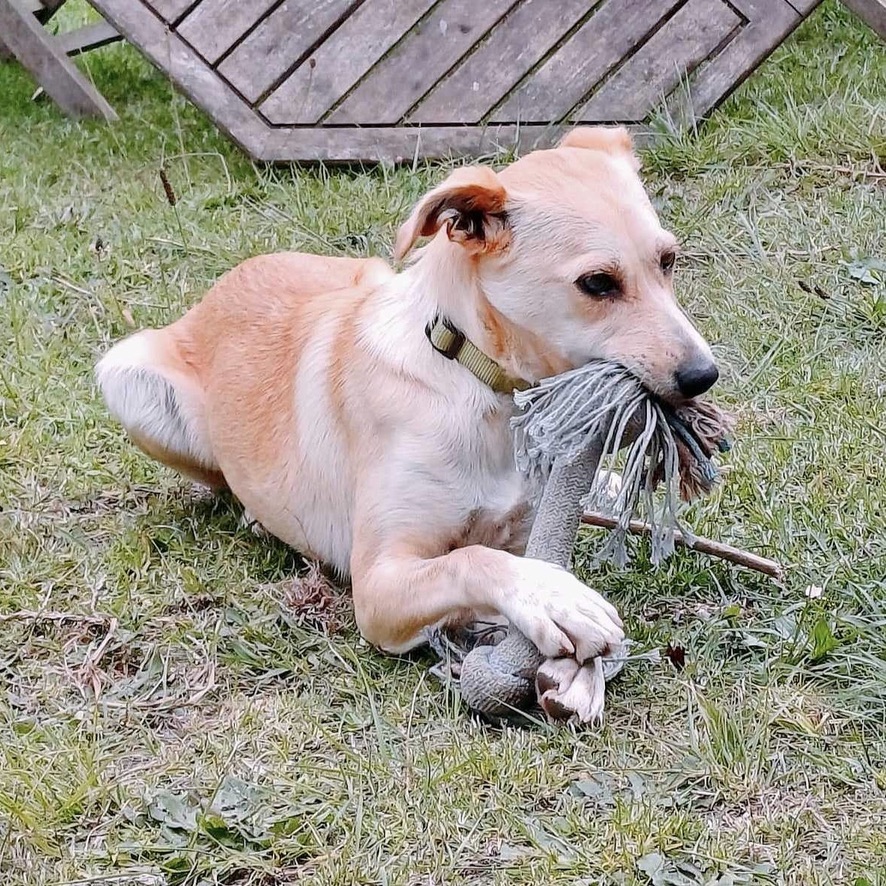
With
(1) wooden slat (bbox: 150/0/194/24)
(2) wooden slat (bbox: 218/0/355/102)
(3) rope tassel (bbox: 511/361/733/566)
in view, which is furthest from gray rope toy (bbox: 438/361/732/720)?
(1) wooden slat (bbox: 150/0/194/24)

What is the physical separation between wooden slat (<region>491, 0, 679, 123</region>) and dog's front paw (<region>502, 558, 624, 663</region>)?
11.4 ft

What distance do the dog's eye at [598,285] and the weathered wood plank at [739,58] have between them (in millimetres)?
3155

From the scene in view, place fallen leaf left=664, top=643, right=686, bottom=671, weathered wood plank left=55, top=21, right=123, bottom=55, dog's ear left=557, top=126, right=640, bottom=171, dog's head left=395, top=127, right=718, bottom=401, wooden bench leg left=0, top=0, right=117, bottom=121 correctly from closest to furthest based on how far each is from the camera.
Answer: dog's head left=395, top=127, right=718, bottom=401 < fallen leaf left=664, top=643, right=686, bottom=671 < dog's ear left=557, top=126, right=640, bottom=171 < wooden bench leg left=0, top=0, right=117, bottom=121 < weathered wood plank left=55, top=21, right=123, bottom=55

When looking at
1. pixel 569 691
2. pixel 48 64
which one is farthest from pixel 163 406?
pixel 48 64

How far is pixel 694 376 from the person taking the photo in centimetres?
276

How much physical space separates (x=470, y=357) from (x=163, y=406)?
4.06 ft

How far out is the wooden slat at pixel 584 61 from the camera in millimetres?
5824

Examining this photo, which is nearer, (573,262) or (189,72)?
(573,262)

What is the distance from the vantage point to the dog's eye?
2.85 meters

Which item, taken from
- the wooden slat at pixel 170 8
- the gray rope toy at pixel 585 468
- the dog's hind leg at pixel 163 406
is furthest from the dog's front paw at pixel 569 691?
the wooden slat at pixel 170 8

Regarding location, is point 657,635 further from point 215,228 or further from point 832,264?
point 215,228

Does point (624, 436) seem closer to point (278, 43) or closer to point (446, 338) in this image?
point (446, 338)

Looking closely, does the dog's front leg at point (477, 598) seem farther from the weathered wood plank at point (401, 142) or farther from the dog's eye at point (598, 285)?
the weathered wood plank at point (401, 142)

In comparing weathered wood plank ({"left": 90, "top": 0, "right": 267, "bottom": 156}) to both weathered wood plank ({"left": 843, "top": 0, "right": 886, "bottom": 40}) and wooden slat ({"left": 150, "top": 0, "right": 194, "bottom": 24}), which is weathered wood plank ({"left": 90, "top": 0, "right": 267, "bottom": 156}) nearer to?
wooden slat ({"left": 150, "top": 0, "right": 194, "bottom": 24})
